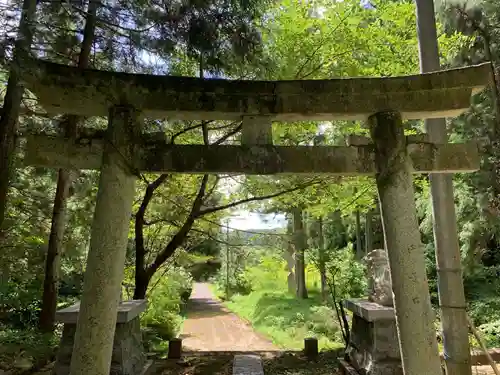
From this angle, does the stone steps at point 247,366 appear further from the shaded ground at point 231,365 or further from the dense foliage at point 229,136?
the dense foliage at point 229,136

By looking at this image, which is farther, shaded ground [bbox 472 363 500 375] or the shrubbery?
the shrubbery

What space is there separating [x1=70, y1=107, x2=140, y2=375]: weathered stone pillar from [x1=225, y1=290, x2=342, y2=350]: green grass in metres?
7.06

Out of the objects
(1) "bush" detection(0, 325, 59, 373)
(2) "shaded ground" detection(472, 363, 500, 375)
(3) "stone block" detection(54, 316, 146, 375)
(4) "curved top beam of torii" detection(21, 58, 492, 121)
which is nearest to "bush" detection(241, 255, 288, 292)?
(1) "bush" detection(0, 325, 59, 373)

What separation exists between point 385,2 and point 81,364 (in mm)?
6294

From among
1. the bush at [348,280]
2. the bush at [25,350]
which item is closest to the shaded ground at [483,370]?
the bush at [348,280]

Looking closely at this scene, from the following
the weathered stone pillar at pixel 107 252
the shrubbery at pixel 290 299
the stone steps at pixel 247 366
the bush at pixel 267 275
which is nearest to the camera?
the weathered stone pillar at pixel 107 252

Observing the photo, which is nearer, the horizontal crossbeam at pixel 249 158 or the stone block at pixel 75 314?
the horizontal crossbeam at pixel 249 158

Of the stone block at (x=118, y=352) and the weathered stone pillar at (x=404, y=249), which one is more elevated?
the weathered stone pillar at (x=404, y=249)

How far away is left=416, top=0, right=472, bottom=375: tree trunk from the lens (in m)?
4.58

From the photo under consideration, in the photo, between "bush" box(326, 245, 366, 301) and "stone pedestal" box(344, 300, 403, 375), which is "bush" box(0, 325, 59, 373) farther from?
"bush" box(326, 245, 366, 301)

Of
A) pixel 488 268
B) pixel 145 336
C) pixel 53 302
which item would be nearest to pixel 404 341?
pixel 53 302

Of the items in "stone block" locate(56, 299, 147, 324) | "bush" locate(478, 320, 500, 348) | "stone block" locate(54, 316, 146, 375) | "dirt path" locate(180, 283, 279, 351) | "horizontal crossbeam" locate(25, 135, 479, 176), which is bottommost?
"dirt path" locate(180, 283, 279, 351)

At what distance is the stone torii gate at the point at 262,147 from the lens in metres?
3.22

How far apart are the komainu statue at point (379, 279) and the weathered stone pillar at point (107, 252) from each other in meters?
3.36
